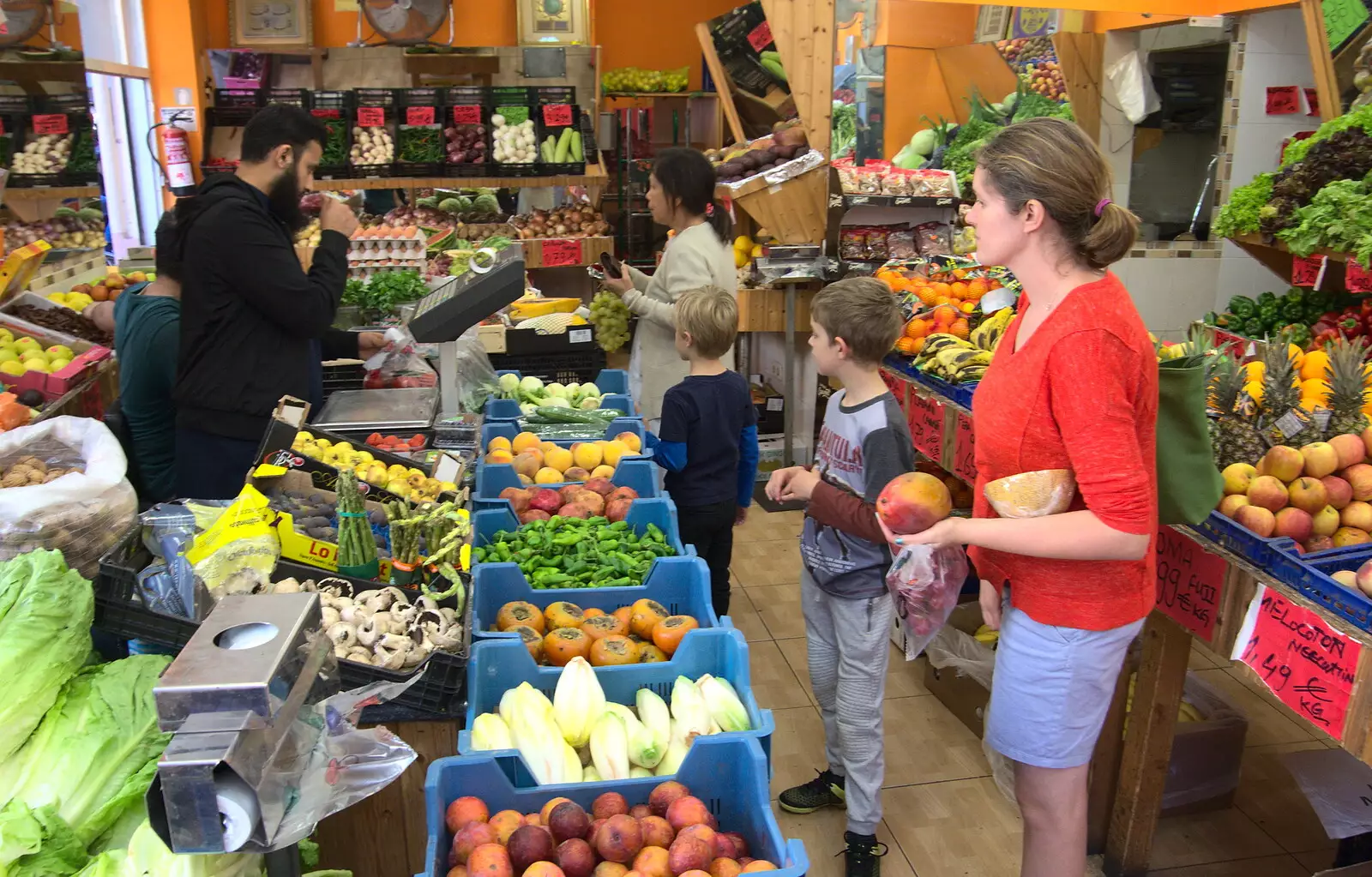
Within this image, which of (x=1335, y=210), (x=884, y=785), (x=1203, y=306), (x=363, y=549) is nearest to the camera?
(x=363, y=549)

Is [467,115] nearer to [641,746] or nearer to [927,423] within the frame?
[927,423]

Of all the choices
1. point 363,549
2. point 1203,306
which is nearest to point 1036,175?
point 363,549

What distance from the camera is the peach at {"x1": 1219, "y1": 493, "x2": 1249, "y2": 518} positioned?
2391 mm

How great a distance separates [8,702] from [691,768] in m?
1.13

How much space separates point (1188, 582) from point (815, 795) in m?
1.23

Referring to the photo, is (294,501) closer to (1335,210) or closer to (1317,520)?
(1317,520)

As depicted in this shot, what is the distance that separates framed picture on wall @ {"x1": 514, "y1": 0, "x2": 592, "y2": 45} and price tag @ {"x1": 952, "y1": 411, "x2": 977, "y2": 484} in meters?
6.91

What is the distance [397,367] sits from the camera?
158 inches

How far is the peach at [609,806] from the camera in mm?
1649

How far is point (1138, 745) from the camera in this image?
2662mm

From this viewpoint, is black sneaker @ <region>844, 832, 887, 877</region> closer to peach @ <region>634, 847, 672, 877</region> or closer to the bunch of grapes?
peach @ <region>634, 847, 672, 877</region>

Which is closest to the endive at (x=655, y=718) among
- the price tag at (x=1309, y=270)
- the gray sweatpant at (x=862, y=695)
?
the gray sweatpant at (x=862, y=695)

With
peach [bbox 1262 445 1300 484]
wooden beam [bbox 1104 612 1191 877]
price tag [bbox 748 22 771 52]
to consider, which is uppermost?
price tag [bbox 748 22 771 52]

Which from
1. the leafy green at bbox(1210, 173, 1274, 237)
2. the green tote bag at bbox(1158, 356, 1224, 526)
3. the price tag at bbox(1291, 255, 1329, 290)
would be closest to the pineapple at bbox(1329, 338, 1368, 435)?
the green tote bag at bbox(1158, 356, 1224, 526)
